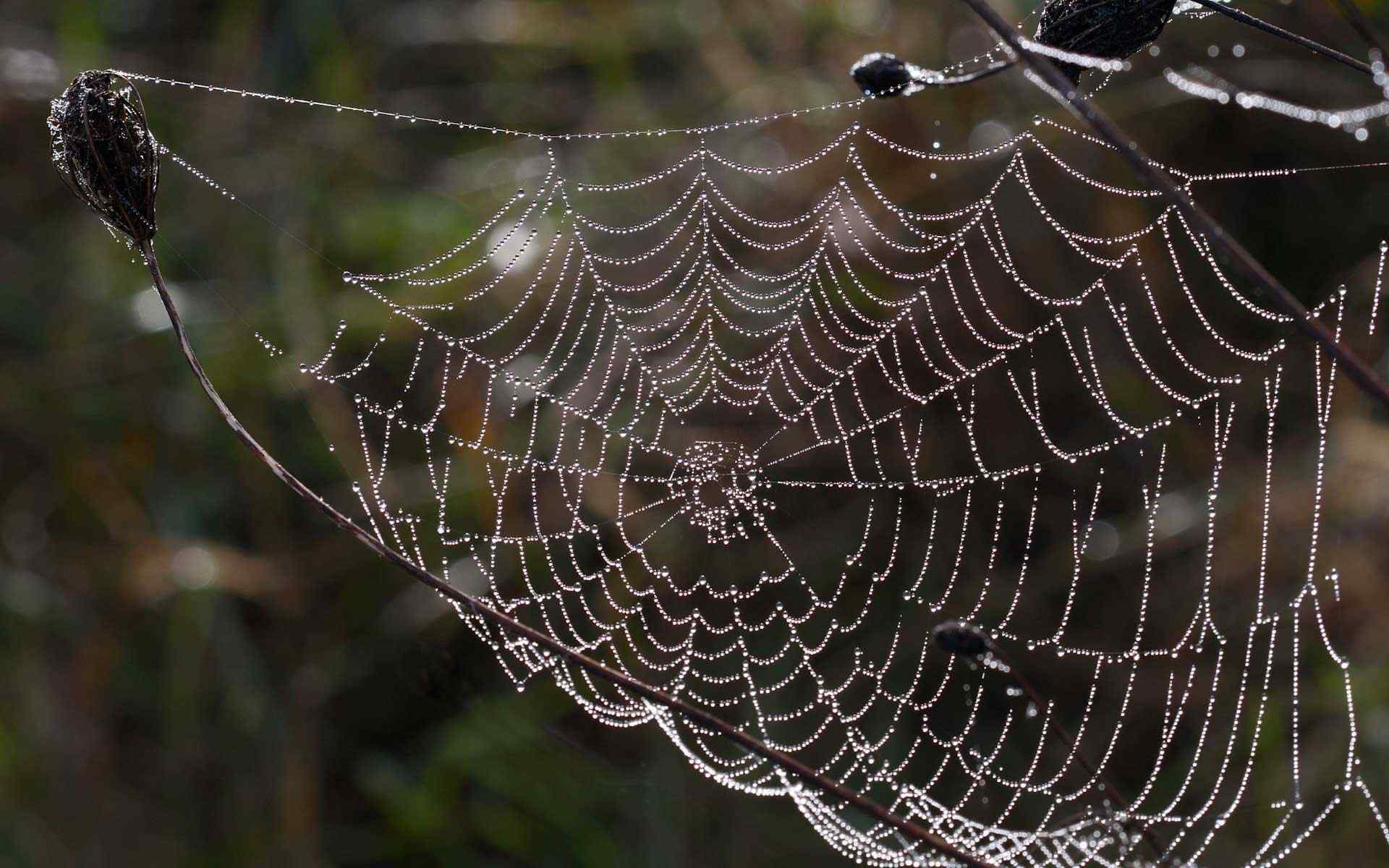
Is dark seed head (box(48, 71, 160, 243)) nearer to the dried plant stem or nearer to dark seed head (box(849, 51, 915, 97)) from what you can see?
the dried plant stem

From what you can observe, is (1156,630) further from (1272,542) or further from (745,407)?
(745,407)

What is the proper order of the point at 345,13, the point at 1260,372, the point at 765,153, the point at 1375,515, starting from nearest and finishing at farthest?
1. the point at 1375,515
2. the point at 1260,372
3. the point at 765,153
4. the point at 345,13

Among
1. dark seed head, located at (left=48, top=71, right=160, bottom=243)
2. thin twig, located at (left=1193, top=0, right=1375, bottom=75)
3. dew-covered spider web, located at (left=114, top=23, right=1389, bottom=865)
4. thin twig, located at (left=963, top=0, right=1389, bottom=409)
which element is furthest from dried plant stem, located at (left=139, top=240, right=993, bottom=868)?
dew-covered spider web, located at (left=114, top=23, right=1389, bottom=865)

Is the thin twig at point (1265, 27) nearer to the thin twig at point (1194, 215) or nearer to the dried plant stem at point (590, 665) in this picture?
the thin twig at point (1194, 215)

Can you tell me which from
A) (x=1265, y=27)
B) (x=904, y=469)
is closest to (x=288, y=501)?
(x=904, y=469)

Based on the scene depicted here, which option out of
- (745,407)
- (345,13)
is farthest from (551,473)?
(345,13)

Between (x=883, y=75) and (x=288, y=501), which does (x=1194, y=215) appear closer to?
(x=883, y=75)
